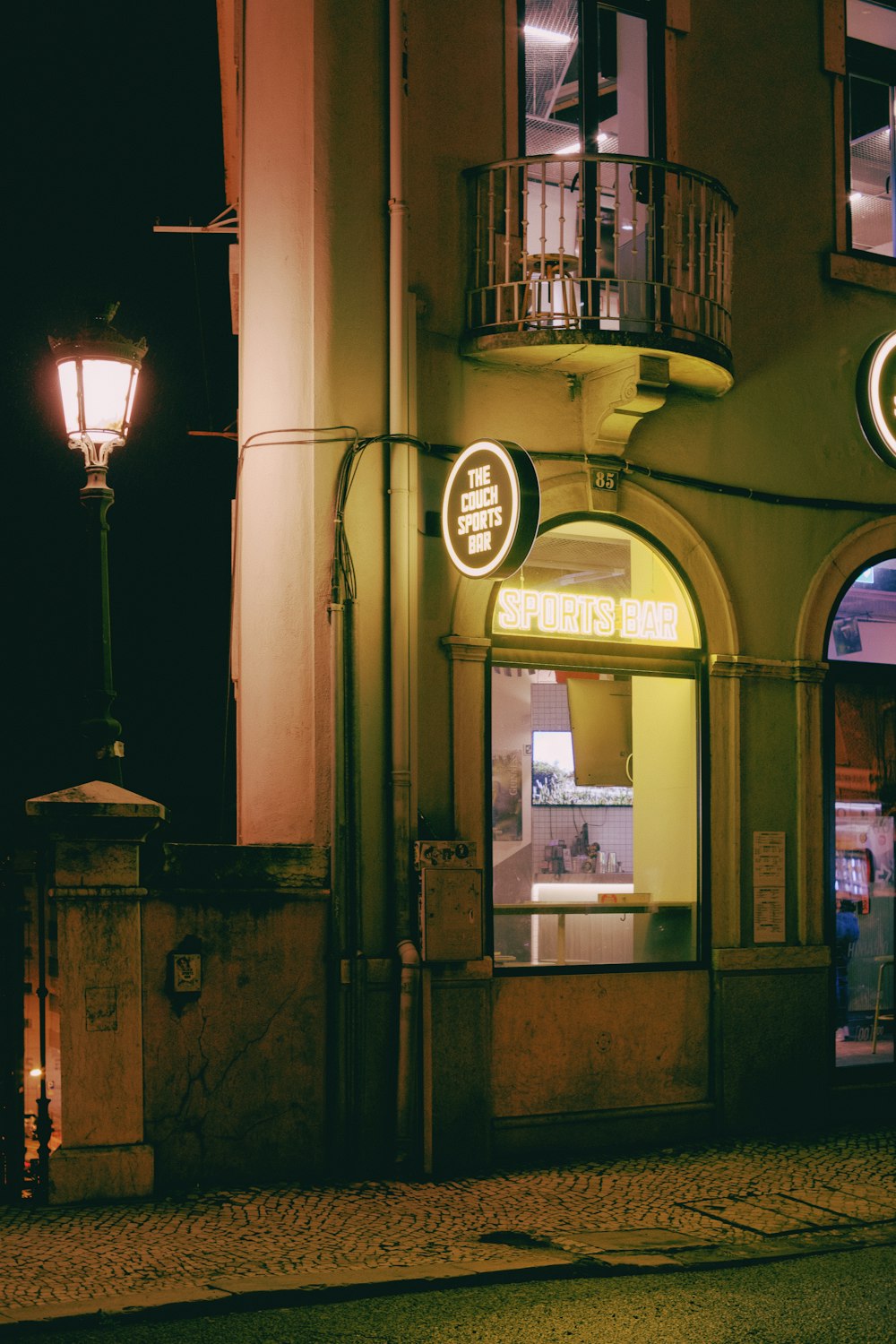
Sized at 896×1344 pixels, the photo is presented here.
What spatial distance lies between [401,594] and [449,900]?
74.1 inches

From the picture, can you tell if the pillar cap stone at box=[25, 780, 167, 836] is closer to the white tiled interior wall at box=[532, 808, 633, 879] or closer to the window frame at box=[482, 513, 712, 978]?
the window frame at box=[482, 513, 712, 978]

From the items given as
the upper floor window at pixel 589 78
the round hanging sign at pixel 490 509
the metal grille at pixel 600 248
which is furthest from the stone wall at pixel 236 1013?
the upper floor window at pixel 589 78

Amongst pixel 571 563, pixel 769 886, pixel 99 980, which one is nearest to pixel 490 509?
pixel 571 563

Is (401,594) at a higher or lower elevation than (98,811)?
higher

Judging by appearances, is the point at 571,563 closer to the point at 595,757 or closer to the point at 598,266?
the point at 595,757

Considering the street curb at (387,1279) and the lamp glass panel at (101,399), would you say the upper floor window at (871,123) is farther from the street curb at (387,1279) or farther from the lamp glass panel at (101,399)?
the street curb at (387,1279)

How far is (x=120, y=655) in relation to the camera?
27.6 metres

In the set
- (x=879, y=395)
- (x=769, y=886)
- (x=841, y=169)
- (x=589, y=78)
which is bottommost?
(x=769, y=886)

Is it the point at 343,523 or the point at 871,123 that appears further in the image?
the point at 871,123

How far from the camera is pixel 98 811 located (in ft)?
24.9

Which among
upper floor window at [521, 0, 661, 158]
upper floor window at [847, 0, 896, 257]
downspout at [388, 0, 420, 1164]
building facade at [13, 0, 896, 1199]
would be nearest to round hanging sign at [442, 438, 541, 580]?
building facade at [13, 0, 896, 1199]

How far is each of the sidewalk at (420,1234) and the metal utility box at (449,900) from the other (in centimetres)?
134

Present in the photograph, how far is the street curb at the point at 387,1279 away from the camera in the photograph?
5.71m

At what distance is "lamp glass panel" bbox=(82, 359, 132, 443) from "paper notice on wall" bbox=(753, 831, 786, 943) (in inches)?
207
